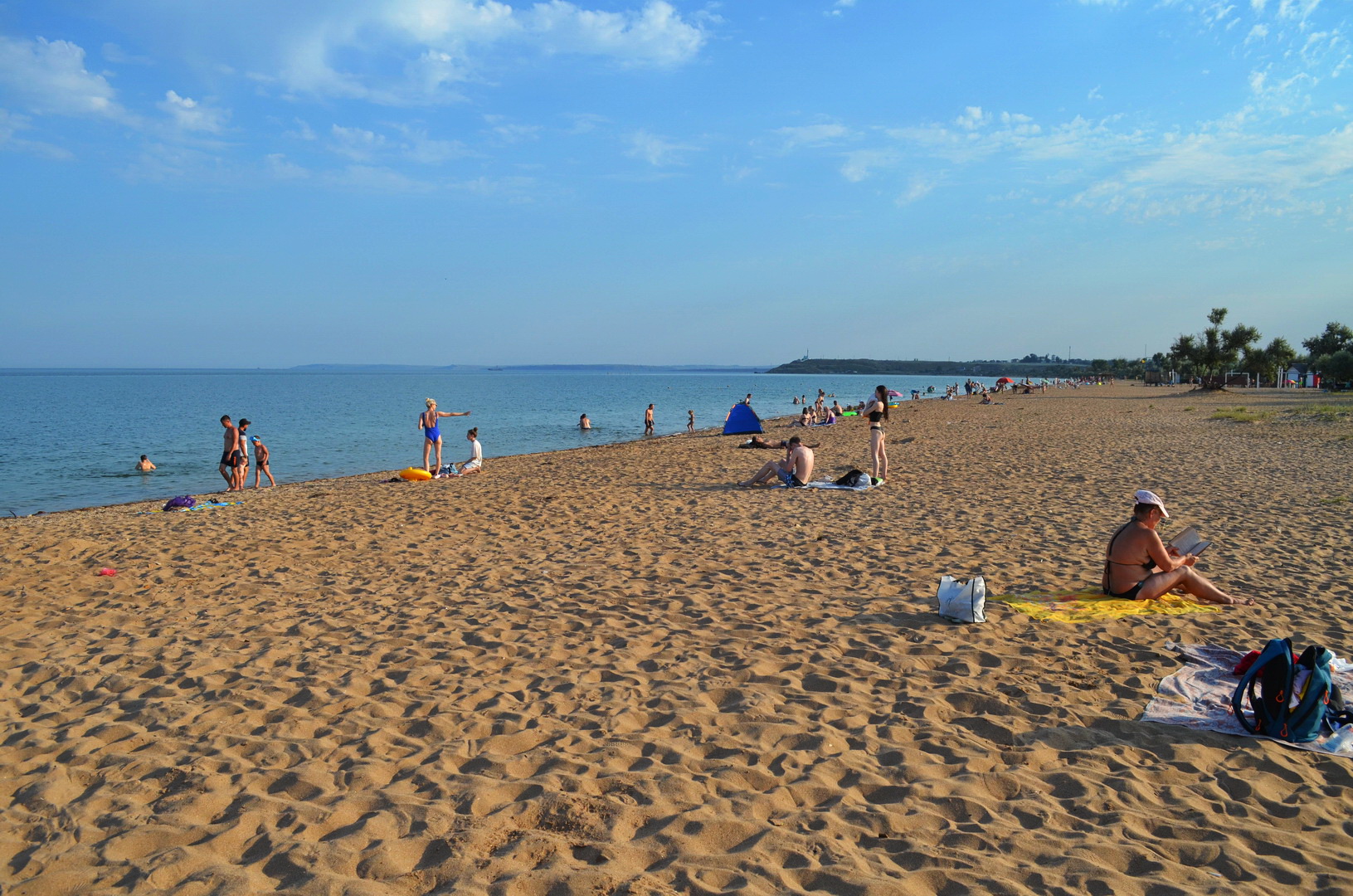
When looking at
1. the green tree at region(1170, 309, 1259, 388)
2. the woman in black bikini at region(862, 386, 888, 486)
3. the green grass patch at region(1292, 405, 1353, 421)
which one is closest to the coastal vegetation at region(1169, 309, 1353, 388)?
the green tree at region(1170, 309, 1259, 388)

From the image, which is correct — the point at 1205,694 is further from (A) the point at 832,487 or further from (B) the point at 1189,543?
(A) the point at 832,487

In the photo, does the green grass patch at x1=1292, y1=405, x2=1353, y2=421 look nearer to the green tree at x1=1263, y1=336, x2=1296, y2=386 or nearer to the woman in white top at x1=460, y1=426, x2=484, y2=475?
the woman in white top at x1=460, y1=426, x2=484, y2=475

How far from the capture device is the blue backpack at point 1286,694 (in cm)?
377

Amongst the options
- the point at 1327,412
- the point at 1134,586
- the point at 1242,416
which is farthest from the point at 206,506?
the point at 1327,412

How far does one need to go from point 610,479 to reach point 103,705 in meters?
10.7

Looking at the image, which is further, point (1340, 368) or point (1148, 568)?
point (1340, 368)

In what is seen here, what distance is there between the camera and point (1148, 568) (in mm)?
5996

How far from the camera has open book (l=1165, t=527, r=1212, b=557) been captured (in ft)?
20.0

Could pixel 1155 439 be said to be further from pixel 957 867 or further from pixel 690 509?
pixel 957 867

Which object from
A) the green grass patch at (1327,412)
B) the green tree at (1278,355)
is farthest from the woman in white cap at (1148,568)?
the green tree at (1278,355)

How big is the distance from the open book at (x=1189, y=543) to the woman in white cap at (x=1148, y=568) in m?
0.15

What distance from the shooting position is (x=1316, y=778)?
3.50m

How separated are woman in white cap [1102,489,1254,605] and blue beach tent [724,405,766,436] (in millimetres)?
20354

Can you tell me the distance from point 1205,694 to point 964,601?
1546mm
